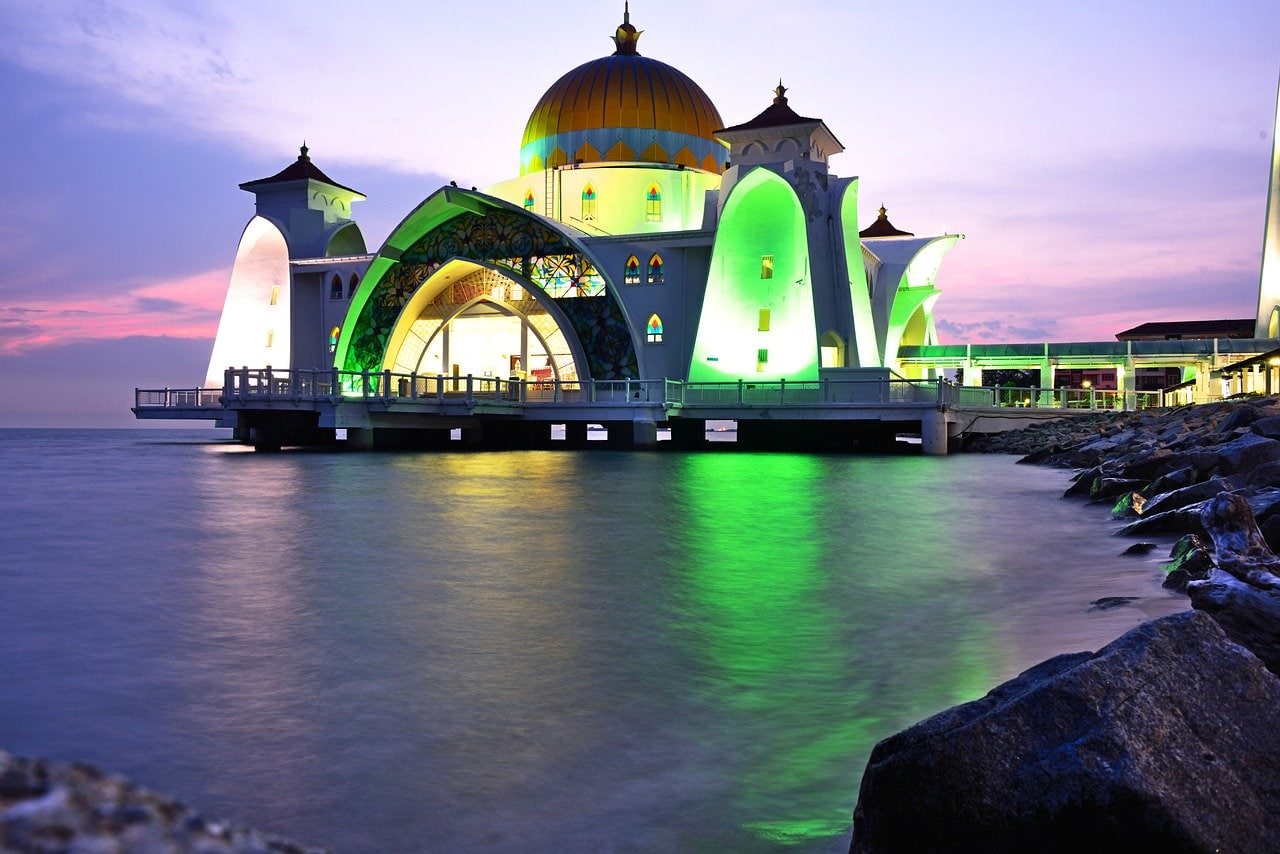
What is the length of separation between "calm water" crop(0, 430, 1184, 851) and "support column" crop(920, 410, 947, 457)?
50.7ft

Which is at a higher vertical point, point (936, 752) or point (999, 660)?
point (936, 752)

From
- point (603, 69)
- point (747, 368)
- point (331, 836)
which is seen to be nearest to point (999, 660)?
point (331, 836)

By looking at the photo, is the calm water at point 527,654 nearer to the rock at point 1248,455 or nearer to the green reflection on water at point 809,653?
the green reflection on water at point 809,653

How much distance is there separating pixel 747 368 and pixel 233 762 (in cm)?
3034

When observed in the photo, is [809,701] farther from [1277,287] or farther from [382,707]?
[1277,287]

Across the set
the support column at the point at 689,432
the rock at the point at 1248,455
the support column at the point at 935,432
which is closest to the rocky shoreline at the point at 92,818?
the rock at the point at 1248,455

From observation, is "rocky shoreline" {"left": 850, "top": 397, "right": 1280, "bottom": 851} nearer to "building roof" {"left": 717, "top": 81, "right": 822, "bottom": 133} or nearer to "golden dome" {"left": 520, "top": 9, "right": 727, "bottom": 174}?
"building roof" {"left": 717, "top": 81, "right": 822, "bottom": 133}

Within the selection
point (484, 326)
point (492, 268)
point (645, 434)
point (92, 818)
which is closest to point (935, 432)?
point (645, 434)

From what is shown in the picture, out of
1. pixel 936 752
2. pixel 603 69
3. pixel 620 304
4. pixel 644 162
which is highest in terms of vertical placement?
pixel 603 69

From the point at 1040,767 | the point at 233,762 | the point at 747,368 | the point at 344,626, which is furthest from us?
the point at 747,368

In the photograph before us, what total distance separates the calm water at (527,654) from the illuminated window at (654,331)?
2208 cm

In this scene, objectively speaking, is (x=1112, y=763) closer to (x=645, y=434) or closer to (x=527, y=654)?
(x=527, y=654)

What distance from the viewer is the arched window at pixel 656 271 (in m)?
34.9

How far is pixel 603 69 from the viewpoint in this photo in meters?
39.9
